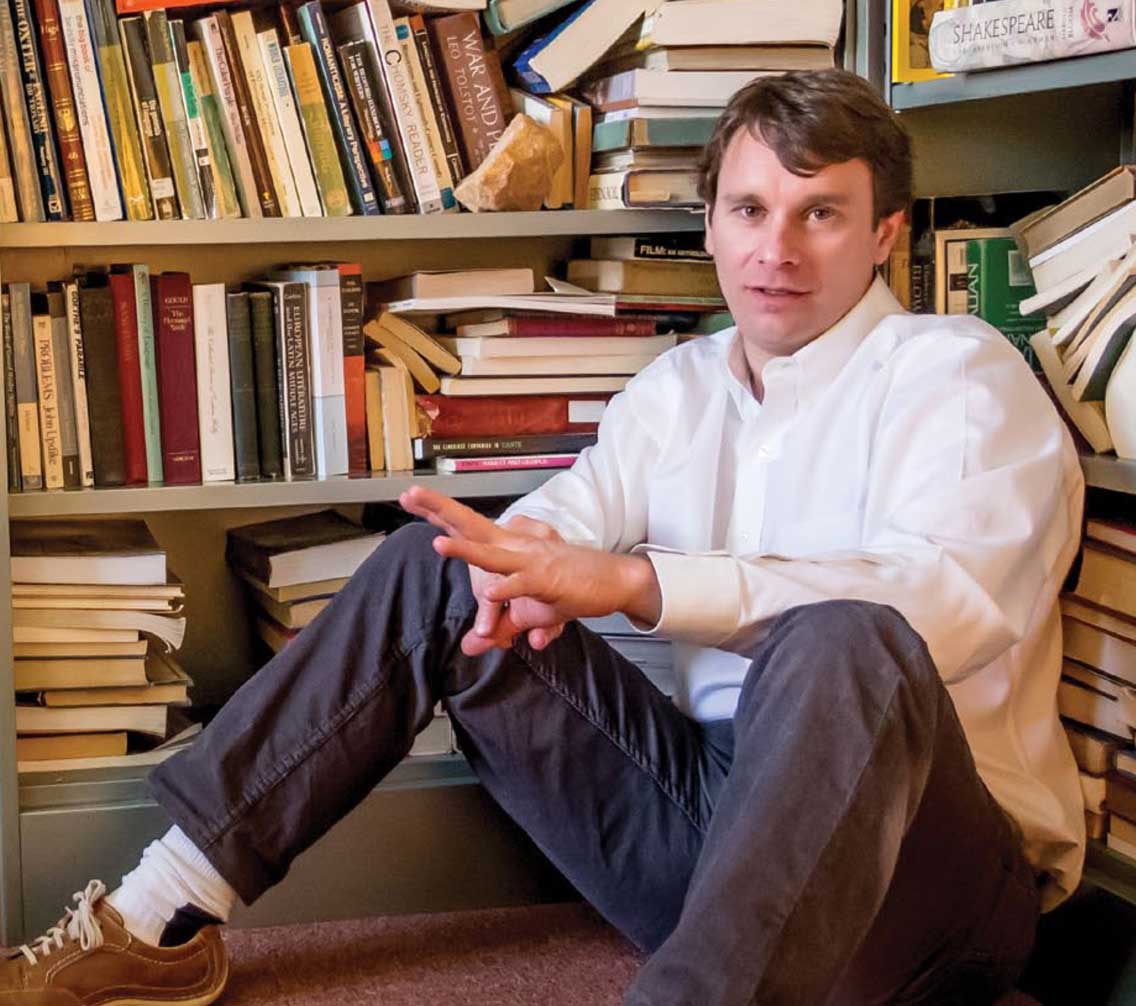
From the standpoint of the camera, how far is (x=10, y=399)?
1.81 m

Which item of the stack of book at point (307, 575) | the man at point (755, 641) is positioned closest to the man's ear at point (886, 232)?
the man at point (755, 641)

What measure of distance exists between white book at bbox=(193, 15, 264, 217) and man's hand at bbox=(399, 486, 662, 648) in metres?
0.63

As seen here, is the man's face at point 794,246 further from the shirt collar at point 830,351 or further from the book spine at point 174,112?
the book spine at point 174,112

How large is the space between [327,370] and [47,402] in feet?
1.06

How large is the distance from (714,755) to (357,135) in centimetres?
84

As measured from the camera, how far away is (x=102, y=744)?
190 centimetres

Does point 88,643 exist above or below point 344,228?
below

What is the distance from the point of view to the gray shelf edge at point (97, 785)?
1.84 m

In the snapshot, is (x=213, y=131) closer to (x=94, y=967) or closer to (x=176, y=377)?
(x=176, y=377)

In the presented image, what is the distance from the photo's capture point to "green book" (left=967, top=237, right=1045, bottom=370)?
1.84 meters

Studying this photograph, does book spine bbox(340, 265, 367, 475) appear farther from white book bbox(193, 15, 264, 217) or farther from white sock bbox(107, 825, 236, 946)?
white sock bbox(107, 825, 236, 946)

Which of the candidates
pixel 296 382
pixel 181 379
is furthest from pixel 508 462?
pixel 181 379

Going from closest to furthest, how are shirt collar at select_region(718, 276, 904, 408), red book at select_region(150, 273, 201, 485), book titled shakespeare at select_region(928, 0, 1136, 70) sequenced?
book titled shakespeare at select_region(928, 0, 1136, 70)
shirt collar at select_region(718, 276, 904, 408)
red book at select_region(150, 273, 201, 485)

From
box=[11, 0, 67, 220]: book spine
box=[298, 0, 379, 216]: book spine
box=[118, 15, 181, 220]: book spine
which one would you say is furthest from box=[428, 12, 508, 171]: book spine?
box=[11, 0, 67, 220]: book spine
